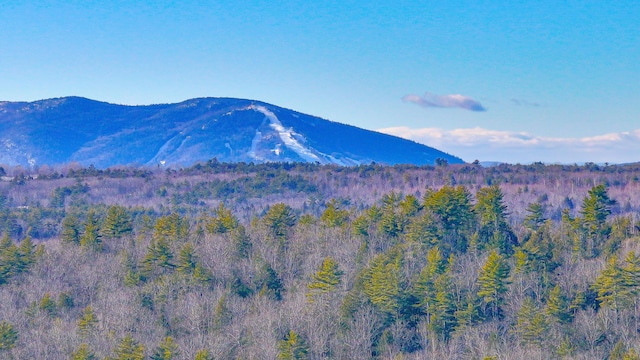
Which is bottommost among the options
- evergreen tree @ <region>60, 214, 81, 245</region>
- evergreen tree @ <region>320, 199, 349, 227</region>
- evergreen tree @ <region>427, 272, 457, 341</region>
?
evergreen tree @ <region>427, 272, 457, 341</region>

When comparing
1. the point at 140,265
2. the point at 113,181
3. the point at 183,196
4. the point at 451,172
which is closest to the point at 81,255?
the point at 140,265

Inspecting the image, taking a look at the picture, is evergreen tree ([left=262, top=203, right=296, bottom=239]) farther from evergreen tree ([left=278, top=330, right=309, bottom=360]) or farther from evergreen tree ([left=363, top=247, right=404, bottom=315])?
evergreen tree ([left=278, top=330, right=309, bottom=360])

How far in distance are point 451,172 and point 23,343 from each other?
112 metres

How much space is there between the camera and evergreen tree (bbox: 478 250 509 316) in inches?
2680

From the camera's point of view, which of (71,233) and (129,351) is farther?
(71,233)

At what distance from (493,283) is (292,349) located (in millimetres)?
18137

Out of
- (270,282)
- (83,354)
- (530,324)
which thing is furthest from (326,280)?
(83,354)

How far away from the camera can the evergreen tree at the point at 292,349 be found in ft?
193

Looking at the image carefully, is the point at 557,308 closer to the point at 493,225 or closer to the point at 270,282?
the point at 493,225

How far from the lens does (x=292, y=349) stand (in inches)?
2329

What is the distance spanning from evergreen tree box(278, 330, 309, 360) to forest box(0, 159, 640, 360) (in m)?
0.16

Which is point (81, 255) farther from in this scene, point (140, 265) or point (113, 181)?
point (113, 181)

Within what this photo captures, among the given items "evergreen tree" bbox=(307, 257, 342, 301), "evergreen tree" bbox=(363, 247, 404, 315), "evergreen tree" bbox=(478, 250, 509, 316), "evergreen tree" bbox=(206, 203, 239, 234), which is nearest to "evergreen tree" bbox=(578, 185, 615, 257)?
"evergreen tree" bbox=(478, 250, 509, 316)

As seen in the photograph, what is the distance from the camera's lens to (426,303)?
66.9m
